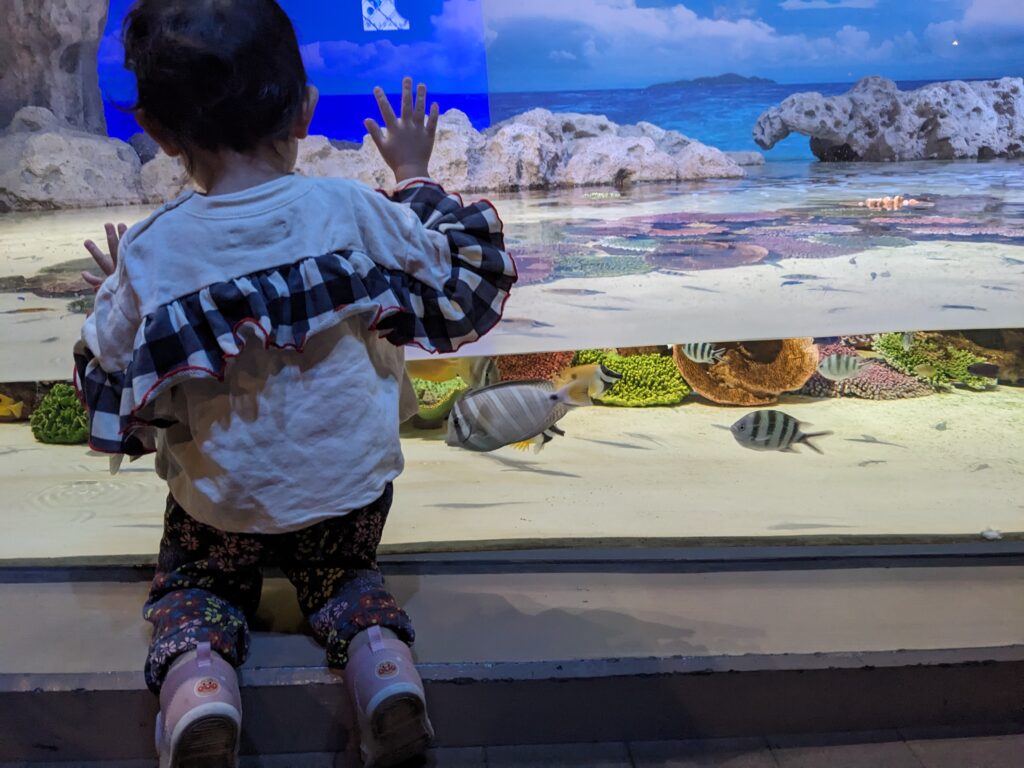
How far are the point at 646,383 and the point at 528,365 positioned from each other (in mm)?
720

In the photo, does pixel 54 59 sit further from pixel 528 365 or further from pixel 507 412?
pixel 528 365

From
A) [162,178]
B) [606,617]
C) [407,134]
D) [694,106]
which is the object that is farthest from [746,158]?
[162,178]

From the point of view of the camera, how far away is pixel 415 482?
7.91 feet

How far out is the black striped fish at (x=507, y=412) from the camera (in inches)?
87.6

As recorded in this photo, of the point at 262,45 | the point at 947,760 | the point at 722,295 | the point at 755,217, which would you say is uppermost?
the point at 262,45

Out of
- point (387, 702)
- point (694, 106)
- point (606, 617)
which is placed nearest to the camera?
point (387, 702)

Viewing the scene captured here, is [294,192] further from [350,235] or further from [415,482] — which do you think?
[415,482]

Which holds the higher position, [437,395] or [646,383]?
[437,395]

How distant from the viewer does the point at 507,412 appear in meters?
2.23

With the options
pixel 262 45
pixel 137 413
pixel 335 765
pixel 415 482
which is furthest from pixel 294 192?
pixel 415 482

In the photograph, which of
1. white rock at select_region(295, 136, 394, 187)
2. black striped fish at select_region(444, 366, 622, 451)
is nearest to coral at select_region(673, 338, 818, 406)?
black striped fish at select_region(444, 366, 622, 451)

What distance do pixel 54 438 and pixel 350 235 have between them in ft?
6.79

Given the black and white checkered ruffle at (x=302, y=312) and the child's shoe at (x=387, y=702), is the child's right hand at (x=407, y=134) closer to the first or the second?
the black and white checkered ruffle at (x=302, y=312)

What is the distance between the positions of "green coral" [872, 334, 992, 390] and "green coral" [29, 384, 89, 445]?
3.15 meters
